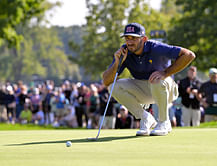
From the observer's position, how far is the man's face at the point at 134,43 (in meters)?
6.49

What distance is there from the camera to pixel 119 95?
278 inches

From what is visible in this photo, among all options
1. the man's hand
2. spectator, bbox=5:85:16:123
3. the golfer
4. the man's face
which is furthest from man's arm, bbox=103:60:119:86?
spectator, bbox=5:85:16:123

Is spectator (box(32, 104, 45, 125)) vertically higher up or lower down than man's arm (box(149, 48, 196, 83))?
lower down

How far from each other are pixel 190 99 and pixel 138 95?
7.36 m

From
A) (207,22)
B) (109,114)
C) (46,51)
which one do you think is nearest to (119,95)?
(109,114)

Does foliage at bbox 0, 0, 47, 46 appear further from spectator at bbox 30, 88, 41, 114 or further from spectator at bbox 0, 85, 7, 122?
spectator at bbox 30, 88, 41, 114

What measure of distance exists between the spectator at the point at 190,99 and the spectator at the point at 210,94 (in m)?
0.24

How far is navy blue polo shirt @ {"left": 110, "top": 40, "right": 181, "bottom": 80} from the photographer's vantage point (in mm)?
6453

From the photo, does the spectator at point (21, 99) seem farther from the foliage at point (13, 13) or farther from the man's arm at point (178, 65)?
the man's arm at point (178, 65)

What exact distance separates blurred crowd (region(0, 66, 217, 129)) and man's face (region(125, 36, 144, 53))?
250 inches

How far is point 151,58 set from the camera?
21.8 feet

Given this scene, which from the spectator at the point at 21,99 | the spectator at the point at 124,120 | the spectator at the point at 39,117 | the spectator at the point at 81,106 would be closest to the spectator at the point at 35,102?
the spectator at the point at 39,117

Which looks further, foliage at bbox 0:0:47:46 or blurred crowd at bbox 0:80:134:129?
foliage at bbox 0:0:47:46

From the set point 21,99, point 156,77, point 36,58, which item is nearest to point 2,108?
point 21,99
